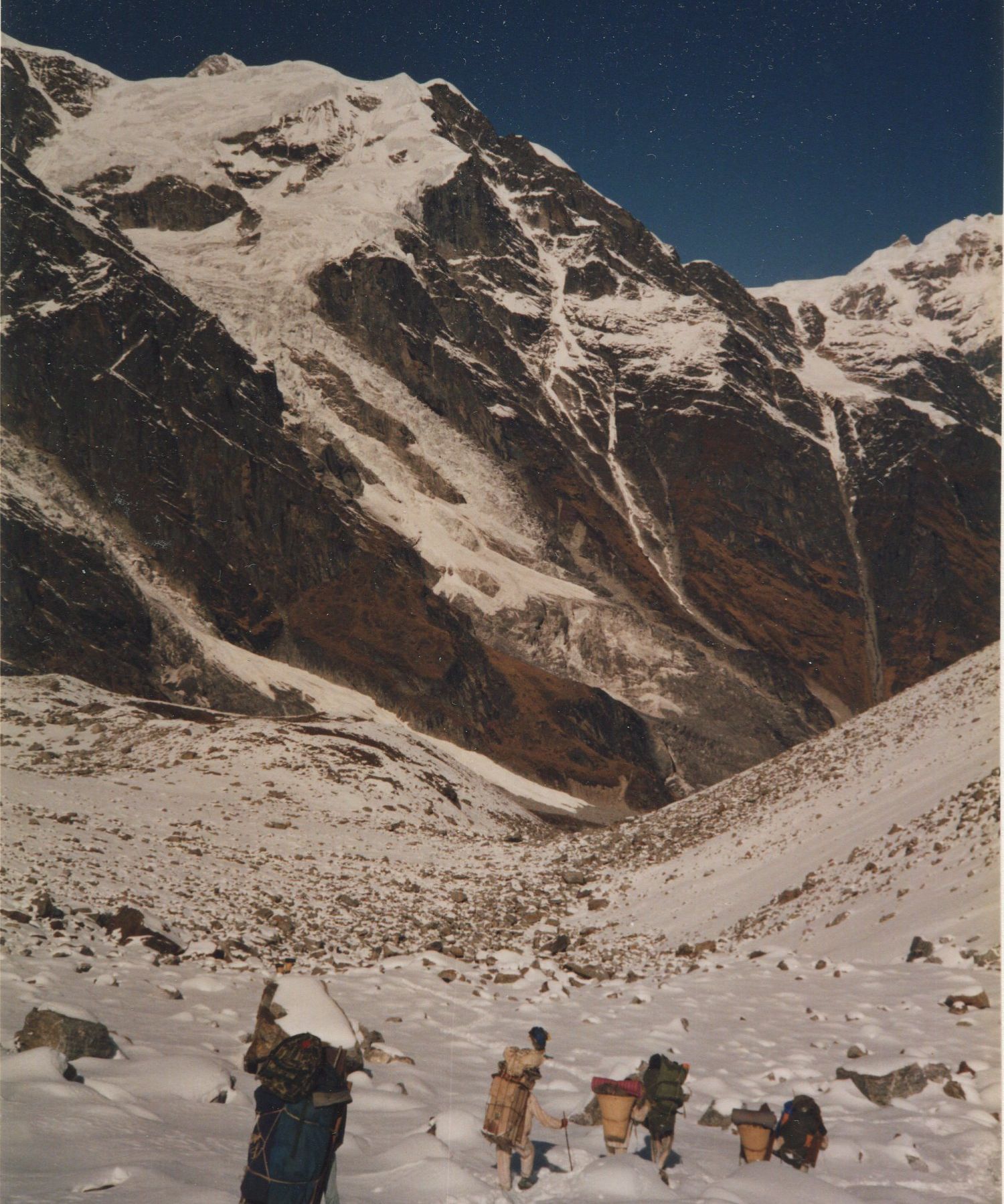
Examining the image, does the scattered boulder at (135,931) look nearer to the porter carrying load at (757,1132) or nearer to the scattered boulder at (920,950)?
the porter carrying load at (757,1132)

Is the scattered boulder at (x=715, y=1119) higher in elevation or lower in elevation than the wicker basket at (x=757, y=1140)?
lower

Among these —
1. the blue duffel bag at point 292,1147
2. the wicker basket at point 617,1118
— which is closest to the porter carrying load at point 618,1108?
the wicker basket at point 617,1118

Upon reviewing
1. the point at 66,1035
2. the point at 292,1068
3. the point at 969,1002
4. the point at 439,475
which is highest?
the point at 439,475

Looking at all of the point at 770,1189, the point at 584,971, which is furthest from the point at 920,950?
the point at 770,1189

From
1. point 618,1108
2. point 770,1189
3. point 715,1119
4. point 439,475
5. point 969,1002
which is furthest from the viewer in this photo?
point 439,475

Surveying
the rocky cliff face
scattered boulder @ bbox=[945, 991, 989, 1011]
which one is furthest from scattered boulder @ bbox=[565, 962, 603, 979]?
the rocky cliff face

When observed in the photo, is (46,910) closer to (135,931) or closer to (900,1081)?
(135,931)
